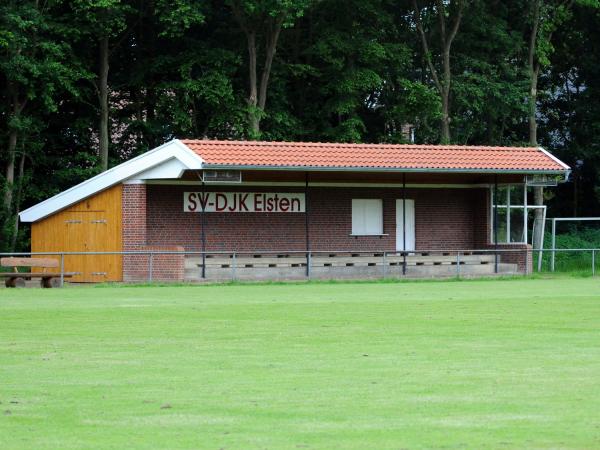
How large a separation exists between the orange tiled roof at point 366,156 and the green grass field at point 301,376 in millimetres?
13429

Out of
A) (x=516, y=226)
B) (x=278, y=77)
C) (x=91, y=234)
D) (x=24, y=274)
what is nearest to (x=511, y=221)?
(x=516, y=226)

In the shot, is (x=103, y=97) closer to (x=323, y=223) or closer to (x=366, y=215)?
(x=323, y=223)

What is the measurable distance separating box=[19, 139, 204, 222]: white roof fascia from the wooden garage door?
0.91 feet

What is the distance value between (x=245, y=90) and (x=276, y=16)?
4.21 m

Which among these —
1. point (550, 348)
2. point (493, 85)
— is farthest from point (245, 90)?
point (550, 348)

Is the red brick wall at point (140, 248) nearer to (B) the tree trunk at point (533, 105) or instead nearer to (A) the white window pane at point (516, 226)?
(A) the white window pane at point (516, 226)

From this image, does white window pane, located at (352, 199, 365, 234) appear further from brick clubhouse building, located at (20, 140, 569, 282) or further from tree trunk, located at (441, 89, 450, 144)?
tree trunk, located at (441, 89, 450, 144)

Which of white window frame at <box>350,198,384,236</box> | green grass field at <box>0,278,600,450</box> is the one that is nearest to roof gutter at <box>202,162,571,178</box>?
white window frame at <box>350,198,384,236</box>

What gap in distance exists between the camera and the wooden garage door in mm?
37531

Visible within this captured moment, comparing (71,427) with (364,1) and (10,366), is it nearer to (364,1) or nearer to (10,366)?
(10,366)

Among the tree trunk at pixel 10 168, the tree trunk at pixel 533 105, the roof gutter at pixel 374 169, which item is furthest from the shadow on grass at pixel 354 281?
the tree trunk at pixel 533 105

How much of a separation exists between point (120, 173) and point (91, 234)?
2.16 m

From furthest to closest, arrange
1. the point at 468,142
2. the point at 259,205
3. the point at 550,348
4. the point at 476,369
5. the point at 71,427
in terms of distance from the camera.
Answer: the point at 468,142 → the point at 259,205 → the point at 550,348 → the point at 476,369 → the point at 71,427

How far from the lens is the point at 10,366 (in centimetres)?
1420
